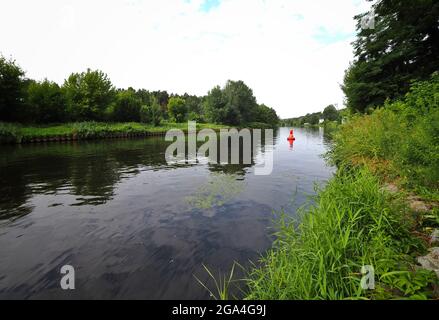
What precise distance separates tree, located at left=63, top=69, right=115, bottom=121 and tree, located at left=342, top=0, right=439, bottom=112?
132 feet

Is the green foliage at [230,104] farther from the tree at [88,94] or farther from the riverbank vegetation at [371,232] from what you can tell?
the riverbank vegetation at [371,232]

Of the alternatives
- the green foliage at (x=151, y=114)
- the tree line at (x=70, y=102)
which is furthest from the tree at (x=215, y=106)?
the green foliage at (x=151, y=114)

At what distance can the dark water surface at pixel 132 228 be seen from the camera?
3.65 meters

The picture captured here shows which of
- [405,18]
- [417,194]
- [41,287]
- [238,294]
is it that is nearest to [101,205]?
[41,287]

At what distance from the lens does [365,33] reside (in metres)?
16.6

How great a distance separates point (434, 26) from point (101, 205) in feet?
62.8

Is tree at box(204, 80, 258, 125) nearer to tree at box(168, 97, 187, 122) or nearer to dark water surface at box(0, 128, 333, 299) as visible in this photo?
tree at box(168, 97, 187, 122)

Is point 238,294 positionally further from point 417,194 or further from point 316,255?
point 417,194

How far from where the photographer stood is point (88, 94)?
40.2 meters

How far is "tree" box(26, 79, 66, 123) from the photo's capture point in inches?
1283

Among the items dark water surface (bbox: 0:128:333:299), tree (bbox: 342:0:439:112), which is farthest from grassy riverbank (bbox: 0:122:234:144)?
tree (bbox: 342:0:439:112)

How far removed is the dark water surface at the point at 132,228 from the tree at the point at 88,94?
32650 millimetres

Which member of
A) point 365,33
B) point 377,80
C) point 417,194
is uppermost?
point 365,33

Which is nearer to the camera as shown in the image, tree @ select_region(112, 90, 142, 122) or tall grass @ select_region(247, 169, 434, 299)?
tall grass @ select_region(247, 169, 434, 299)
